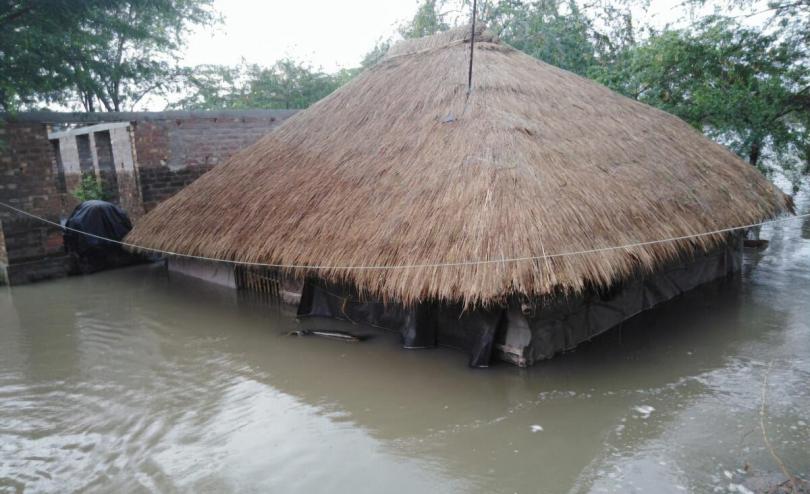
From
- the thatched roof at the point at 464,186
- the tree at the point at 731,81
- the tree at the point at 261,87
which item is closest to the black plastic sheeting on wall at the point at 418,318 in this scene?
the thatched roof at the point at 464,186

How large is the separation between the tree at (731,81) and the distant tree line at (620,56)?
2cm

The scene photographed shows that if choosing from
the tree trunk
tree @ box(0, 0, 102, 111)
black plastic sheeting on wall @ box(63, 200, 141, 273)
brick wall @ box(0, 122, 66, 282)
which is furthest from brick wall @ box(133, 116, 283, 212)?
the tree trunk

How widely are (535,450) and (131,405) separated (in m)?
3.26

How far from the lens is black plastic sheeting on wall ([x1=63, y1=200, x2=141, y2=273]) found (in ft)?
29.5

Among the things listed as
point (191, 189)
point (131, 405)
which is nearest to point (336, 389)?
point (131, 405)

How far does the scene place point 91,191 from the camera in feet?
34.3

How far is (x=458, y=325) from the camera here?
5430 mm

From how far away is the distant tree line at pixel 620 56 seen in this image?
7480 millimetres

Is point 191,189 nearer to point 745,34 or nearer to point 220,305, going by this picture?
point 220,305

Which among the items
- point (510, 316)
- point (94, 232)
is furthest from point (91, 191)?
point (510, 316)

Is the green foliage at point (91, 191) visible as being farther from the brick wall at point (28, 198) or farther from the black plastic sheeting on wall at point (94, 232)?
the brick wall at point (28, 198)

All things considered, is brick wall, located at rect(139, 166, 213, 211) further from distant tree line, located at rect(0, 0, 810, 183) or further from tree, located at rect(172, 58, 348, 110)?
tree, located at rect(172, 58, 348, 110)

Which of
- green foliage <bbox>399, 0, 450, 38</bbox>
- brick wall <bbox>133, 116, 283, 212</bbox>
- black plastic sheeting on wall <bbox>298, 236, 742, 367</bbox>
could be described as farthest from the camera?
green foliage <bbox>399, 0, 450, 38</bbox>

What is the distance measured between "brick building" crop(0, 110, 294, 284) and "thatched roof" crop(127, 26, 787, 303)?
63.9 inches
